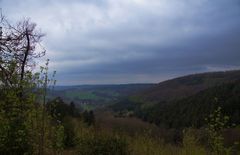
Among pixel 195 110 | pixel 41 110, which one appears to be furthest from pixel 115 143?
pixel 195 110

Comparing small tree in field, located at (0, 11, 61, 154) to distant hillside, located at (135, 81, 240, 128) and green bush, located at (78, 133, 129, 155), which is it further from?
distant hillside, located at (135, 81, 240, 128)

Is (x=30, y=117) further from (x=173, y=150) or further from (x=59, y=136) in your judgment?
(x=173, y=150)

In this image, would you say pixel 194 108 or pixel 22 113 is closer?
pixel 22 113

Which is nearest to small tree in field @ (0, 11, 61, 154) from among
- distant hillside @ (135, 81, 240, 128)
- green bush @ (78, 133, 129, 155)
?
green bush @ (78, 133, 129, 155)

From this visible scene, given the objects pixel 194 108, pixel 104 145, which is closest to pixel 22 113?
pixel 104 145

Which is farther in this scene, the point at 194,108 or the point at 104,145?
the point at 194,108

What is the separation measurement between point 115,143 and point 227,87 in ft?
342

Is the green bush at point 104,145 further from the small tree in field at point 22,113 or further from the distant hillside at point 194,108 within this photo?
the distant hillside at point 194,108

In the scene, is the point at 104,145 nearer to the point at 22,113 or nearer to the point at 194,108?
the point at 22,113

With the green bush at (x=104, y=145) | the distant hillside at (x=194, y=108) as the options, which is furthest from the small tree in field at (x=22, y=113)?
the distant hillside at (x=194, y=108)

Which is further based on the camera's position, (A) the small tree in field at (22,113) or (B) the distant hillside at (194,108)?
(B) the distant hillside at (194,108)

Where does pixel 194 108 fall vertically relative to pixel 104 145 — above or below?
below

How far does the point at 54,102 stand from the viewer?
11047mm

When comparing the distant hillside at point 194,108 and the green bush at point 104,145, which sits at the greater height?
the green bush at point 104,145
